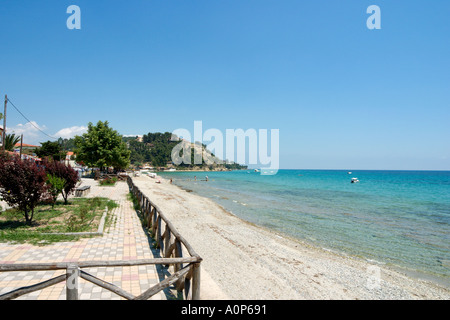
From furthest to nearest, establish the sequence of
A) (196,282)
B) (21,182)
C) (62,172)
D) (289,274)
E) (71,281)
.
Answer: (62,172)
(21,182)
(289,274)
(196,282)
(71,281)

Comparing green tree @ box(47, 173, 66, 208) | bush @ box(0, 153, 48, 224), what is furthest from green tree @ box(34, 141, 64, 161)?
bush @ box(0, 153, 48, 224)

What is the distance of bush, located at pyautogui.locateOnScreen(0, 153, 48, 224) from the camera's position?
9.66 m

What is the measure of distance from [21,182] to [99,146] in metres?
34.4

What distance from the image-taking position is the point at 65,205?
15.2 m

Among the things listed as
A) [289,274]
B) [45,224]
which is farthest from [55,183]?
[289,274]

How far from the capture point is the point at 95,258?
7.13 m

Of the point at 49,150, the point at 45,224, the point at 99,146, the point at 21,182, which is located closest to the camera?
the point at 21,182

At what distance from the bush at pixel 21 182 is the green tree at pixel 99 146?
33.6 meters

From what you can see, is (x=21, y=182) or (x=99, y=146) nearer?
(x=21, y=182)

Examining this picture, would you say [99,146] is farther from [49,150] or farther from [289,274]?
[289,274]

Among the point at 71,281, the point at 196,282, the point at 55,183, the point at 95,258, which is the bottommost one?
the point at 95,258

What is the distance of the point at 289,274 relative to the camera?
27.7 ft

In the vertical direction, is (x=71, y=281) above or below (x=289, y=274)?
above

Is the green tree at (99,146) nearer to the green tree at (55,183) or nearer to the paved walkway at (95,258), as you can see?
the green tree at (55,183)
